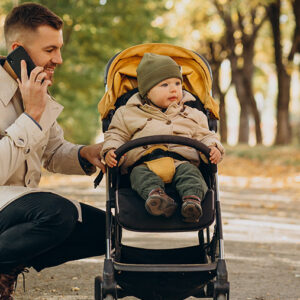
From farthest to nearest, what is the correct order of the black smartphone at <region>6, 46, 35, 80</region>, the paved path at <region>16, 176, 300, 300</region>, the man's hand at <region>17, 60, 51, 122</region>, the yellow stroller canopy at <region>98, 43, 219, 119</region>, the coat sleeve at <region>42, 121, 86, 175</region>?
the paved path at <region>16, 176, 300, 300</region>
the yellow stroller canopy at <region>98, 43, 219, 119</region>
the coat sleeve at <region>42, 121, 86, 175</region>
the black smartphone at <region>6, 46, 35, 80</region>
the man's hand at <region>17, 60, 51, 122</region>

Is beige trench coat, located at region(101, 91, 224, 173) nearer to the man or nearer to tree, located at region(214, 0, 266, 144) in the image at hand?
the man

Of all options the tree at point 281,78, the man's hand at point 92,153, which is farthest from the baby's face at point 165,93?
the tree at point 281,78

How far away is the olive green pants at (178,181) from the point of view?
3914 millimetres

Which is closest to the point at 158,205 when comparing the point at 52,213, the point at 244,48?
the point at 52,213

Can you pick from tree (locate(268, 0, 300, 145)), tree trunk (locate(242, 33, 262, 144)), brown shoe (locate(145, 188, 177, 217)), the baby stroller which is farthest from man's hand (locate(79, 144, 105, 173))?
tree trunk (locate(242, 33, 262, 144))

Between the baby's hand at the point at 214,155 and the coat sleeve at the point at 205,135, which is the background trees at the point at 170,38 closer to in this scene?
the coat sleeve at the point at 205,135

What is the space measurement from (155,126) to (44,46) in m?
0.89

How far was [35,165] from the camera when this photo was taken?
426 centimetres

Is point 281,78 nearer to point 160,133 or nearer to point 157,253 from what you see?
point 160,133

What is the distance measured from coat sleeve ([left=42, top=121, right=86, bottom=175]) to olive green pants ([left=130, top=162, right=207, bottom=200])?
0.68 m

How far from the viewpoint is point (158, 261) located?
4.37 m

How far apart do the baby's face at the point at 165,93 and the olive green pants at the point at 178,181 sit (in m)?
0.60

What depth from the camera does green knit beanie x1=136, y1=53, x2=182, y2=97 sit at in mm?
4590

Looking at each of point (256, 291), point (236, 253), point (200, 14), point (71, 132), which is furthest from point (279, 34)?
point (256, 291)
